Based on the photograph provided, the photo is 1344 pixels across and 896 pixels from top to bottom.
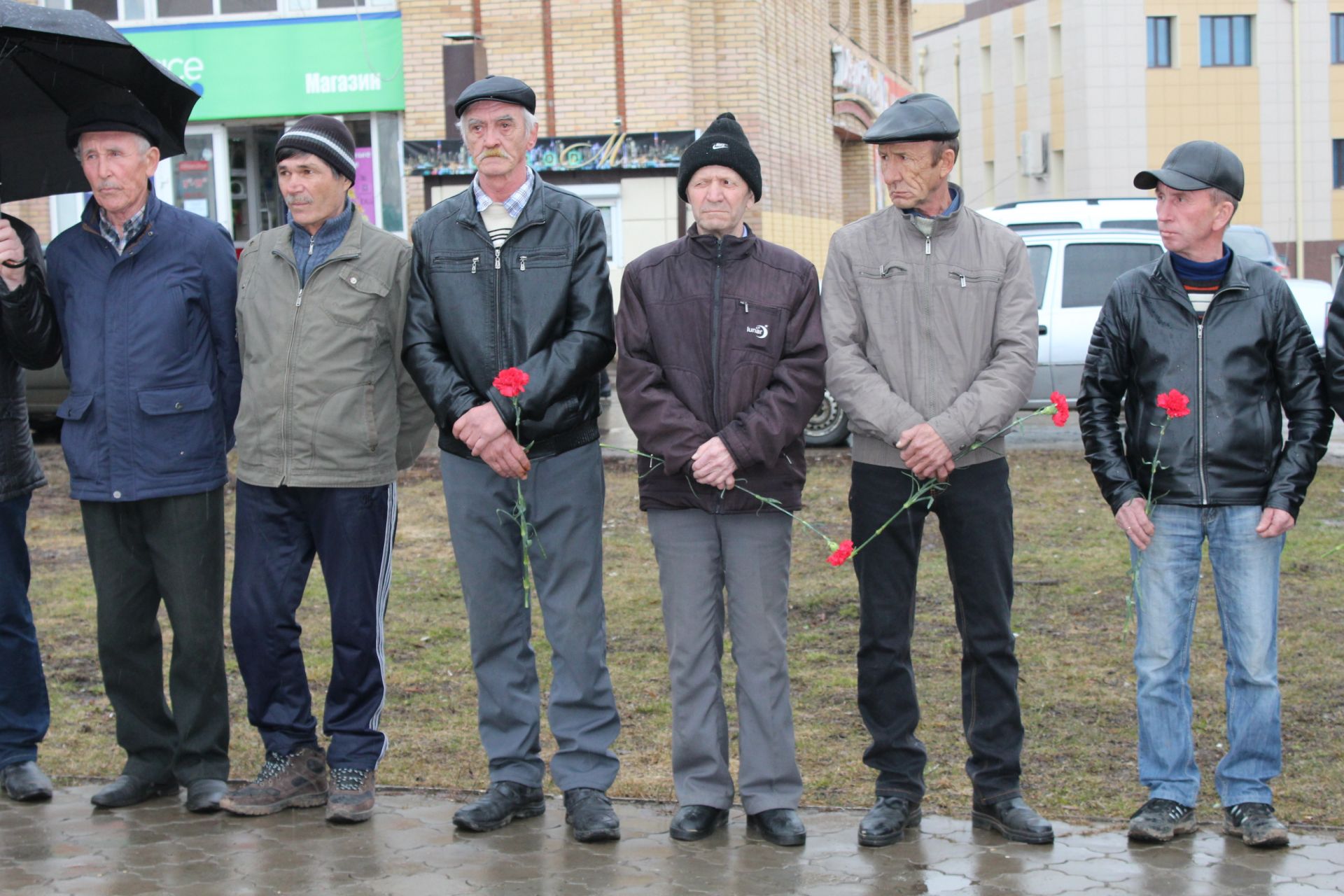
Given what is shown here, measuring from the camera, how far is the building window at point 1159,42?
48844 mm

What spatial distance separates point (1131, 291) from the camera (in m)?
4.70

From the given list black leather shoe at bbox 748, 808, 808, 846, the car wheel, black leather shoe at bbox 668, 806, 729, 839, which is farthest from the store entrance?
black leather shoe at bbox 748, 808, 808, 846

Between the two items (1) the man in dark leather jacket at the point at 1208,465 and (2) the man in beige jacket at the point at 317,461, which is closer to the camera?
(1) the man in dark leather jacket at the point at 1208,465

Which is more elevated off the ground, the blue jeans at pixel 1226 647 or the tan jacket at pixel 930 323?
the tan jacket at pixel 930 323

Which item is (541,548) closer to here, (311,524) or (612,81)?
(311,524)

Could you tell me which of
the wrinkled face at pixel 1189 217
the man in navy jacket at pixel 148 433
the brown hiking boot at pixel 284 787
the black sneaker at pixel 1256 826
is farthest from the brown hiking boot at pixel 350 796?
the wrinkled face at pixel 1189 217

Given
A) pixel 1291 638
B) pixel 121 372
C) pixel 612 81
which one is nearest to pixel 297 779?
pixel 121 372

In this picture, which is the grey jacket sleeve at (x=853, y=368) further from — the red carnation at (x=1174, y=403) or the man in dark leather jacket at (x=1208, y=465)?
the red carnation at (x=1174, y=403)

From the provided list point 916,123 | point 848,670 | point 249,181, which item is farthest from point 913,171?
point 249,181

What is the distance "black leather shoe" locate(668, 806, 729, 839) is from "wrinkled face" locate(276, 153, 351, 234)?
7.45 ft

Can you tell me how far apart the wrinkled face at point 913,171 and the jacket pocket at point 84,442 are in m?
2.70

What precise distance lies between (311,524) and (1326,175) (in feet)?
162

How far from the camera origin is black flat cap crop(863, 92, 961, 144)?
182 inches

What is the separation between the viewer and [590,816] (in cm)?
471
